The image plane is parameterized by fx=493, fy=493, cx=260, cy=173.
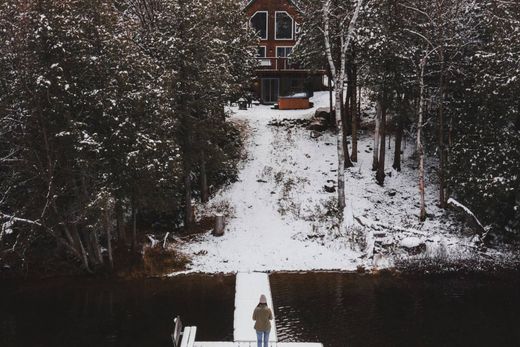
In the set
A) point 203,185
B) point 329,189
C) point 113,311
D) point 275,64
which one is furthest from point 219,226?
point 275,64

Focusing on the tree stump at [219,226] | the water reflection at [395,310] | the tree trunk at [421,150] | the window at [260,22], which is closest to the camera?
the water reflection at [395,310]

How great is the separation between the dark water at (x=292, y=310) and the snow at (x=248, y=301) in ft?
0.95

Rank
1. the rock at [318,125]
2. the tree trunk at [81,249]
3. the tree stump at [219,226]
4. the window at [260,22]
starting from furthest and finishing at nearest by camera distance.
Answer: the window at [260,22], the rock at [318,125], the tree stump at [219,226], the tree trunk at [81,249]

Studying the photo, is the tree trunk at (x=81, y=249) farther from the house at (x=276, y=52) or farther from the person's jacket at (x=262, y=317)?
the house at (x=276, y=52)

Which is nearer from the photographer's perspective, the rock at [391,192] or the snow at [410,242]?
the snow at [410,242]

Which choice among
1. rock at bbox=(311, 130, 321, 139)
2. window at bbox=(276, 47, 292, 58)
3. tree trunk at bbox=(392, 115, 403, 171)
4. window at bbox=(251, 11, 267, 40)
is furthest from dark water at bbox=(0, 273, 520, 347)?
window at bbox=(251, 11, 267, 40)

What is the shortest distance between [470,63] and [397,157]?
7711mm

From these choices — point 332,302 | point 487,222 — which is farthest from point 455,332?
point 487,222

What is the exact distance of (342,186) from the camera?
26.6m

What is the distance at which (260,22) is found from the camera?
1932 inches

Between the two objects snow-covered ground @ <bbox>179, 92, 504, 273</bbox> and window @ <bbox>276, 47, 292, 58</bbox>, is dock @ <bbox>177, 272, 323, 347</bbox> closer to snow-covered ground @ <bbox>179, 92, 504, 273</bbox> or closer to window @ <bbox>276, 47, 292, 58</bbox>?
snow-covered ground @ <bbox>179, 92, 504, 273</bbox>

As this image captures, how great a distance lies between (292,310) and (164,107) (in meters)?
10.1

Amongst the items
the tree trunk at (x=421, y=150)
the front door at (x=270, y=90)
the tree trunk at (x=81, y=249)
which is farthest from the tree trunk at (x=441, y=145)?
the front door at (x=270, y=90)

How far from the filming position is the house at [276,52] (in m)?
46.5
